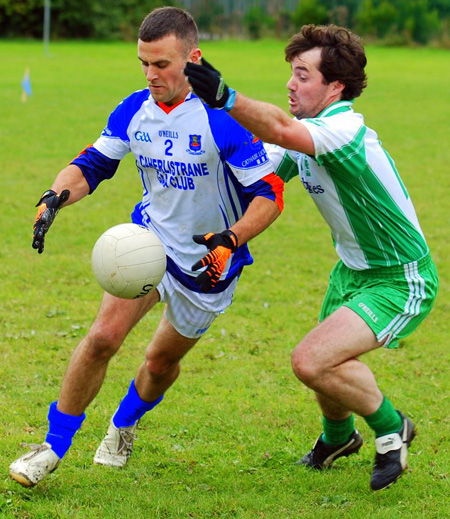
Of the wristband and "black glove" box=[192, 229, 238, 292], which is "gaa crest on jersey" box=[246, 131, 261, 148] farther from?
the wristband

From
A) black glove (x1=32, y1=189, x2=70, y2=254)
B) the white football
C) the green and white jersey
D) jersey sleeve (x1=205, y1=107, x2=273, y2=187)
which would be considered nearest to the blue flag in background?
black glove (x1=32, y1=189, x2=70, y2=254)

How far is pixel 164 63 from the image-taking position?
15.7 ft

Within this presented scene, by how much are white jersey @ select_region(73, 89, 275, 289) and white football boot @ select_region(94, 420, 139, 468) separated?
100 centimetres

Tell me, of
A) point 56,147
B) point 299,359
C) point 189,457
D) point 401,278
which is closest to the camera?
point 299,359

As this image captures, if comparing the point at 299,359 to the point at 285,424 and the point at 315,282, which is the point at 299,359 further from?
the point at 315,282

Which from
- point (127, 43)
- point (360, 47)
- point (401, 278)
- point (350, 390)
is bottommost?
point (127, 43)

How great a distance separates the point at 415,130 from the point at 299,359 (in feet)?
54.6

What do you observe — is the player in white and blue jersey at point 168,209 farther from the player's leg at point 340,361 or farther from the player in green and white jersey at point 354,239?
the player's leg at point 340,361

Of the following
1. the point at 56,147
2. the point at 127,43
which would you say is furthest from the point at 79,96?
the point at 127,43

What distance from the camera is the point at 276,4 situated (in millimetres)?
59531

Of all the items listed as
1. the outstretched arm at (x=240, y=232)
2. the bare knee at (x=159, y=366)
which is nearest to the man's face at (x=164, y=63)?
the outstretched arm at (x=240, y=232)

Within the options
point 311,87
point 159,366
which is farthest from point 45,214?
point 311,87

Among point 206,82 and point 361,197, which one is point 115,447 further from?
point 206,82

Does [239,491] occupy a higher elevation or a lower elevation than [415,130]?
higher
